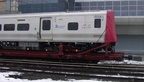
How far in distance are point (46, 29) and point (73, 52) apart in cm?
246

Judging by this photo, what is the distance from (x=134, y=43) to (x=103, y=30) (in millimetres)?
27168

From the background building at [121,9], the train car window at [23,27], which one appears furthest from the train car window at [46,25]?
the background building at [121,9]

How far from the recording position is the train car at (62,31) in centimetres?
1504

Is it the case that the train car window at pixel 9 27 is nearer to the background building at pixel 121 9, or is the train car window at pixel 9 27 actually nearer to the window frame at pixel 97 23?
the window frame at pixel 97 23

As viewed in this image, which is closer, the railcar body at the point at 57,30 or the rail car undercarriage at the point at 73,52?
the rail car undercarriage at the point at 73,52

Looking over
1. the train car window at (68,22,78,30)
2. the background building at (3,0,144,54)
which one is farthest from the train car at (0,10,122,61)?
the background building at (3,0,144,54)

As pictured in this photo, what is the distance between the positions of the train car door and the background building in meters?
23.2

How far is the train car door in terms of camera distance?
16.2 meters

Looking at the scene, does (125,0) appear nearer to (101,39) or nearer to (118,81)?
(101,39)

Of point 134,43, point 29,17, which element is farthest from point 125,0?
point 29,17

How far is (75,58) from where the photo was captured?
50.8 feet

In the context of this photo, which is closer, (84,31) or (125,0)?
(84,31)

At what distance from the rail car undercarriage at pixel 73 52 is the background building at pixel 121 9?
23096 mm

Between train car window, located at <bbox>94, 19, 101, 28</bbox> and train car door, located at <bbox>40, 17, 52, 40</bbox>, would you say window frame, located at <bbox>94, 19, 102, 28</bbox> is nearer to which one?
train car window, located at <bbox>94, 19, 101, 28</bbox>
